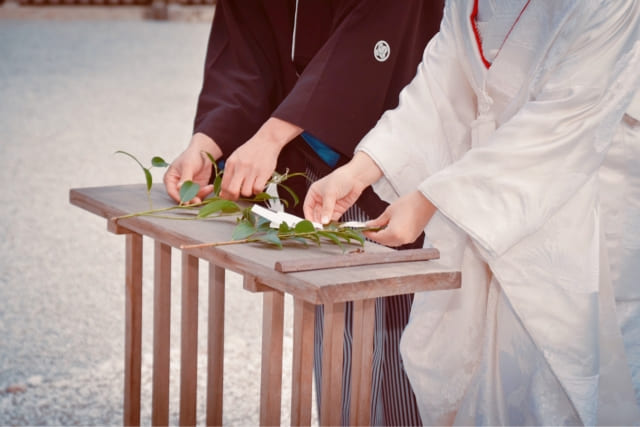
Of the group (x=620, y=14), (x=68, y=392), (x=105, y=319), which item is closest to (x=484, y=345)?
(x=620, y=14)

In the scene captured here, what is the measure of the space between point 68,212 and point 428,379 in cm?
341

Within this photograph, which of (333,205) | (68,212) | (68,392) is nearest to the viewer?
(333,205)

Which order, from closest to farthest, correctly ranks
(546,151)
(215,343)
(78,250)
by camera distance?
(546,151)
(215,343)
(78,250)

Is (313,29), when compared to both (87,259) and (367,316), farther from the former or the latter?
(87,259)

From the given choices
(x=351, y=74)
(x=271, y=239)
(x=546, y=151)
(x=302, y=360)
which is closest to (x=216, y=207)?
(x=271, y=239)

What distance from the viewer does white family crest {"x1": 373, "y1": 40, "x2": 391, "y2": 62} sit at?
183 centimetres

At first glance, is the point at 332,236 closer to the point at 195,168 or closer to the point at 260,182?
the point at 260,182

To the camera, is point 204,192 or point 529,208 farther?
point 204,192

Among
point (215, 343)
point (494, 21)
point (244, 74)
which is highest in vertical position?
point (494, 21)

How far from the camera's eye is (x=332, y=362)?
1418 millimetres

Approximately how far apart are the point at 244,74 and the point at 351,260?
2.53ft

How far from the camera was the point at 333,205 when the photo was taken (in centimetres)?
153

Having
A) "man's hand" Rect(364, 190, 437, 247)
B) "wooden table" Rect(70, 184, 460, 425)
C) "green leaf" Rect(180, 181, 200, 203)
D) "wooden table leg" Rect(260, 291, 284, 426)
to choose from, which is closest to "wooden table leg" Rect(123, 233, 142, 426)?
"wooden table" Rect(70, 184, 460, 425)

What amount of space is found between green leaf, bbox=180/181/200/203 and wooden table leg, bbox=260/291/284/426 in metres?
0.29
